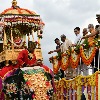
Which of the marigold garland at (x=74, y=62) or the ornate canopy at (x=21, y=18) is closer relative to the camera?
the marigold garland at (x=74, y=62)

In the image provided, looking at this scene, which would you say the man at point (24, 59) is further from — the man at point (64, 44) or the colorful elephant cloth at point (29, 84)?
the man at point (64, 44)

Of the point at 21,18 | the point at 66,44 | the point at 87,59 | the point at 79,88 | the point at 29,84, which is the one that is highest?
the point at 21,18

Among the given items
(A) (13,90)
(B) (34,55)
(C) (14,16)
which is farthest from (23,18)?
(A) (13,90)

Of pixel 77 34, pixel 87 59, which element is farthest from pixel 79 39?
pixel 87 59

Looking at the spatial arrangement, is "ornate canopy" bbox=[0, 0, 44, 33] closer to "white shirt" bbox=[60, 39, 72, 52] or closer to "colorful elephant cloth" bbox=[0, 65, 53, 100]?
"white shirt" bbox=[60, 39, 72, 52]

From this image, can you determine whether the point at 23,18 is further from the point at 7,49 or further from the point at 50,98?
the point at 50,98

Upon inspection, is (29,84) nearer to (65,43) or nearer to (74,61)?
(74,61)

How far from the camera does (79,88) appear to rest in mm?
12219

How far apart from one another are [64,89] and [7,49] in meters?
2.17

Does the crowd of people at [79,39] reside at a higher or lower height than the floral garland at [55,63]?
higher

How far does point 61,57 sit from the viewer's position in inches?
556

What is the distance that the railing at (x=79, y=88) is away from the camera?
11000 mm

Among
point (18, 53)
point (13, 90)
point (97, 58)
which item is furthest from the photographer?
point (18, 53)

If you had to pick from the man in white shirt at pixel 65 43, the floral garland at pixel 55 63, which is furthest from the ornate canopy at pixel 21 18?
the floral garland at pixel 55 63
